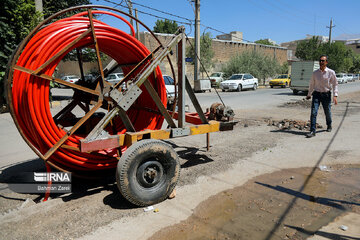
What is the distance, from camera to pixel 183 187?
4254 millimetres

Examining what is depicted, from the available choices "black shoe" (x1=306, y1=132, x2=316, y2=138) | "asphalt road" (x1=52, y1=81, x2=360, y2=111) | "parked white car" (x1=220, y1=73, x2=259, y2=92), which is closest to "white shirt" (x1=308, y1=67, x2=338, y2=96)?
"black shoe" (x1=306, y1=132, x2=316, y2=138)

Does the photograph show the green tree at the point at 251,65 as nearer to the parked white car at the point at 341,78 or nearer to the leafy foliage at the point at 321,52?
the parked white car at the point at 341,78

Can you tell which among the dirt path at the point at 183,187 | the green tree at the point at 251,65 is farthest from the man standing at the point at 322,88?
the green tree at the point at 251,65

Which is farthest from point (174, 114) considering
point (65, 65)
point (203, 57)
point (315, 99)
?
point (65, 65)

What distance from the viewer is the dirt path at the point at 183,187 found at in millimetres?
3168

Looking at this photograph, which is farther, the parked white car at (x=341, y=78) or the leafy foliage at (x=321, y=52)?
the leafy foliage at (x=321, y=52)

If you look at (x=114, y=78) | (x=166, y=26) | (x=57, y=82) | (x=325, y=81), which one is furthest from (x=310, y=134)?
(x=166, y=26)

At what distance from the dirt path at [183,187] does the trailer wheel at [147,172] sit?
7.2 inches

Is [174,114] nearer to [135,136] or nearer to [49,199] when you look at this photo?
[135,136]

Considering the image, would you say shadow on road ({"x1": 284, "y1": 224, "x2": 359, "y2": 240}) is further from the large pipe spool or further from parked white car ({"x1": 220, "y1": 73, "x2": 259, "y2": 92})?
parked white car ({"x1": 220, "y1": 73, "x2": 259, "y2": 92})

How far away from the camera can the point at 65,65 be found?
152 feet

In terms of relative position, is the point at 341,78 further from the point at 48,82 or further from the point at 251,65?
the point at 48,82

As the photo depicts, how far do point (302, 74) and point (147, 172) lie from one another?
21.1 m

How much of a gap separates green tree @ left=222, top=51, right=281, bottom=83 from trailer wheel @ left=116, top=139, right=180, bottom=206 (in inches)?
1253
